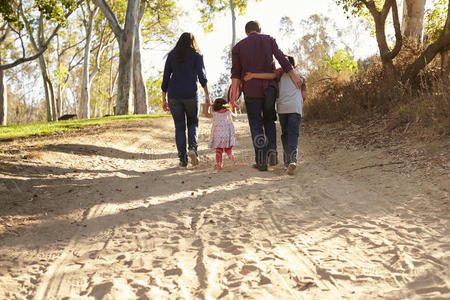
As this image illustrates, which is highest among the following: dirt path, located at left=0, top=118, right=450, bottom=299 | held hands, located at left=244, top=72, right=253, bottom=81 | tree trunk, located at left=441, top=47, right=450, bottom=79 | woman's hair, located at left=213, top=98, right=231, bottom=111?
tree trunk, located at left=441, top=47, right=450, bottom=79

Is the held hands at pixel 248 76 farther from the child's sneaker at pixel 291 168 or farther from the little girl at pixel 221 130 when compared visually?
the child's sneaker at pixel 291 168

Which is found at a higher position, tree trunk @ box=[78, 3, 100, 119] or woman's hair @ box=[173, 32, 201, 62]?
tree trunk @ box=[78, 3, 100, 119]

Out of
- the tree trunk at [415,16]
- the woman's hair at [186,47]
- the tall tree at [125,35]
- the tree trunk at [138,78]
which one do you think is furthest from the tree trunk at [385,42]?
the tree trunk at [138,78]

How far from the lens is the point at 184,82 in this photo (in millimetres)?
6840

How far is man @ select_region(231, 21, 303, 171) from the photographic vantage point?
20.8 feet

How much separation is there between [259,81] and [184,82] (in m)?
1.23

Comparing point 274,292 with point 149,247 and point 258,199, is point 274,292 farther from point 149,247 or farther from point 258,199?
→ point 258,199

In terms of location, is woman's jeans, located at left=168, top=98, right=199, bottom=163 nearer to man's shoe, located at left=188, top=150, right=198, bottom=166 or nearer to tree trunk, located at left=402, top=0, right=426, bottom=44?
man's shoe, located at left=188, top=150, right=198, bottom=166

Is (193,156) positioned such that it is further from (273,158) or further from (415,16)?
(415,16)

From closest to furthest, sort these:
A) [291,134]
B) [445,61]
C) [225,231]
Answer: [225,231] < [291,134] < [445,61]

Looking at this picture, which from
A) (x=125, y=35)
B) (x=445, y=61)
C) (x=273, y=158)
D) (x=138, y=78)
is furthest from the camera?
(x=138, y=78)

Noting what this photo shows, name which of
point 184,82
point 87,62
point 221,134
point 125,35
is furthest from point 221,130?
point 87,62

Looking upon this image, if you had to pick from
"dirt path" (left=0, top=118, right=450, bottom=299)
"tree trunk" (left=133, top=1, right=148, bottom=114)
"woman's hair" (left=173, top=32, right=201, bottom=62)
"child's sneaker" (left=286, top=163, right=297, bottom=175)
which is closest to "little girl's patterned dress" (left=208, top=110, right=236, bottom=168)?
"dirt path" (left=0, top=118, right=450, bottom=299)

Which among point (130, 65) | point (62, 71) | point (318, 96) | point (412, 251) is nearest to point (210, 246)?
point (412, 251)
